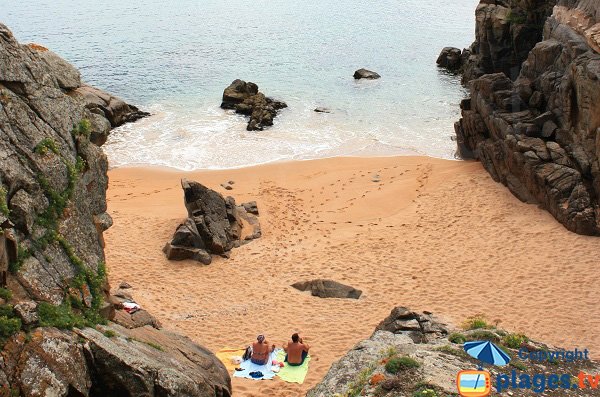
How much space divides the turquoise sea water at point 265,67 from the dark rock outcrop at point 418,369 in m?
22.9

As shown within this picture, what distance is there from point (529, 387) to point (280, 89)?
139ft

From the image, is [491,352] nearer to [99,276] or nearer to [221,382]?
[221,382]

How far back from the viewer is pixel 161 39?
240 feet

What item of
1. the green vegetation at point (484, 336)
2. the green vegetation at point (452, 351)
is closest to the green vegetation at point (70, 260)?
the green vegetation at point (452, 351)

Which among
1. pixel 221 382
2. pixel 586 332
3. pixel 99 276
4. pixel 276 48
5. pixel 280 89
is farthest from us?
pixel 276 48

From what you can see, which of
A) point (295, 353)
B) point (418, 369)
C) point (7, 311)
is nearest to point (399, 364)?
point (418, 369)

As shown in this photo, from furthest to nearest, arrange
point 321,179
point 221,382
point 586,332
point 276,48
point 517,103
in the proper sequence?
point 276,48 → point 321,179 → point 517,103 → point 586,332 → point 221,382

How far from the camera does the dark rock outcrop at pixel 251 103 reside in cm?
4195

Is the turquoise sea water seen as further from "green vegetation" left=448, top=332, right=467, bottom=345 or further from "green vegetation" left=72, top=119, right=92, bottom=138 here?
"green vegetation" left=448, top=332, right=467, bottom=345

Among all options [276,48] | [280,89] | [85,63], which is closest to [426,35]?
[276,48]

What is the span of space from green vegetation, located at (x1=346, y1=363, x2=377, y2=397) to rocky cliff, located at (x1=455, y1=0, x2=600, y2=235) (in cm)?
1423

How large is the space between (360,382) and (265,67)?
165 ft

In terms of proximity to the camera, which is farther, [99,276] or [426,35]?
[426,35]

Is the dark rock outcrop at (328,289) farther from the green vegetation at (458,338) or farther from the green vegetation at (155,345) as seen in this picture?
the green vegetation at (155,345)
